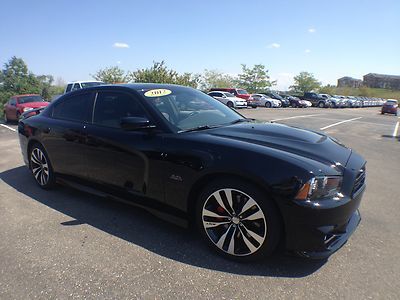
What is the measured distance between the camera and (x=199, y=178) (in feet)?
9.30

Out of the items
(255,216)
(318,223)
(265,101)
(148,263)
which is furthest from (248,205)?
(265,101)

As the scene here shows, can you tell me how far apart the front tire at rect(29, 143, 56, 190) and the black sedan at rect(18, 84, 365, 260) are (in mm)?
284

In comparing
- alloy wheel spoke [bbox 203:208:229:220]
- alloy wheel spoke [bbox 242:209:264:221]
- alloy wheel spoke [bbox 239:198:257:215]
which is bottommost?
alloy wheel spoke [bbox 203:208:229:220]

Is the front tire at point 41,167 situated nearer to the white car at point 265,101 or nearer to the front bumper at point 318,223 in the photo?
the front bumper at point 318,223

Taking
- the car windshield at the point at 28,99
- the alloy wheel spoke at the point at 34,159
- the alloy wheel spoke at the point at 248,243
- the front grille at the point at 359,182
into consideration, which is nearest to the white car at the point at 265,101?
the car windshield at the point at 28,99

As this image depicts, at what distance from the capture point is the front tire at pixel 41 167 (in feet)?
14.6

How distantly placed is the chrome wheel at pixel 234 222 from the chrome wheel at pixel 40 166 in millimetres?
2755

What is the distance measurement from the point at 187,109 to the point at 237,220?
1461 mm

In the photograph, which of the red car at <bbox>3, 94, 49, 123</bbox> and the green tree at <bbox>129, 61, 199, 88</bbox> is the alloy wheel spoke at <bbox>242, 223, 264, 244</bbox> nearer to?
the red car at <bbox>3, 94, 49, 123</bbox>

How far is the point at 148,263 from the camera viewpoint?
9.09 ft

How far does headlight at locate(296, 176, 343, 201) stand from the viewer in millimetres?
2426

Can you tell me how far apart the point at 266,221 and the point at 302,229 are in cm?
28

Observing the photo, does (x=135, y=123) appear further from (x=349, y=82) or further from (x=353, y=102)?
(x=349, y=82)

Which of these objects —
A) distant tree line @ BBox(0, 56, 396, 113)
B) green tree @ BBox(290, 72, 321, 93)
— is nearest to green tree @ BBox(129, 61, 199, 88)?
distant tree line @ BBox(0, 56, 396, 113)
